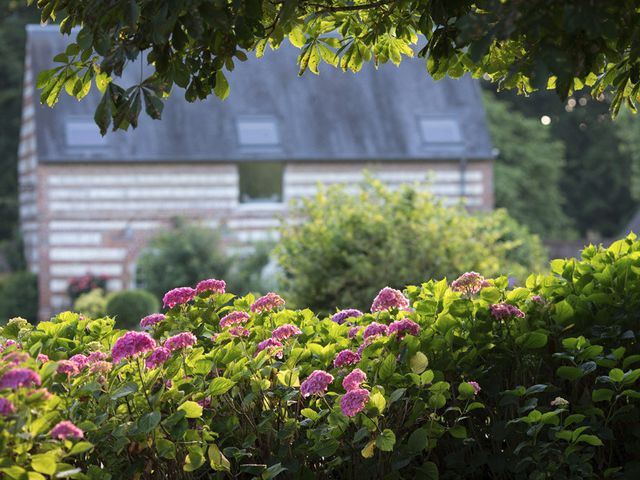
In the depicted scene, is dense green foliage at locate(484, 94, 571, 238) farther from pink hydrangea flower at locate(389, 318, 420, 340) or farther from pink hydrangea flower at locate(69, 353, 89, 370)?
pink hydrangea flower at locate(69, 353, 89, 370)

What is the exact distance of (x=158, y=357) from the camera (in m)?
4.26

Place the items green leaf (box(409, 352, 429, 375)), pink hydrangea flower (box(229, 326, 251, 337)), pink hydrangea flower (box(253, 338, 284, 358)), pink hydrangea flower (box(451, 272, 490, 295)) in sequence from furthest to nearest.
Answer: pink hydrangea flower (box(229, 326, 251, 337)), pink hydrangea flower (box(451, 272, 490, 295)), pink hydrangea flower (box(253, 338, 284, 358)), green leaf (box(409, 352, 429, 375))

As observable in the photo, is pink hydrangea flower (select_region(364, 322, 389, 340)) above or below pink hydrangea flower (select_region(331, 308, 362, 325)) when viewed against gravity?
above

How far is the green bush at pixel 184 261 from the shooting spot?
29.1 metres

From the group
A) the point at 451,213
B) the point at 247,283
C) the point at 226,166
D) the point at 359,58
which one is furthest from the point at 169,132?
the point at 359,58

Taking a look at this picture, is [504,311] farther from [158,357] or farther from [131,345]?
[131,345]

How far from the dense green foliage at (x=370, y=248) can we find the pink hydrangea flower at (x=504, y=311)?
31.6 feet

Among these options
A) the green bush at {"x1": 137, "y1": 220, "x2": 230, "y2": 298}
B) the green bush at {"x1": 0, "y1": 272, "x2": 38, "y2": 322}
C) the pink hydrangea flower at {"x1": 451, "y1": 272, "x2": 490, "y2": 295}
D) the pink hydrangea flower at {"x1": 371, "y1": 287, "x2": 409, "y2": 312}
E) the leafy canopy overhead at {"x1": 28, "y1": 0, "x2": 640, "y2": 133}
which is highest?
the leafy canopy overhead at {"x1": 28, "y1": 0, "x2": 640, "y2": 133}

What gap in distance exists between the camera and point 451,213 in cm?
1647

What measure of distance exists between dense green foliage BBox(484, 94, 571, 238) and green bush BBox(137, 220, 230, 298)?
1836cm

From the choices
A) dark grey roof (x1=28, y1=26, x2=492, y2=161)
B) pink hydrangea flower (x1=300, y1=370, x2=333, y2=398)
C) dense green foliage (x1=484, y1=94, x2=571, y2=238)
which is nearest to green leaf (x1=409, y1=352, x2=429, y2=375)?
pink hydrangea flower (x1=300, y1=370, x2=333, y2=398)

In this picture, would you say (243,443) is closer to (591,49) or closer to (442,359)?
(442,359)

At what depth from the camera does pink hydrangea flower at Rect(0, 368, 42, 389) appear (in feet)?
11.7

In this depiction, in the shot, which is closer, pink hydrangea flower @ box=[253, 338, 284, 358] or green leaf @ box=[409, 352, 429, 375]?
green leaf @ box=[409, 352, 429, 375]
